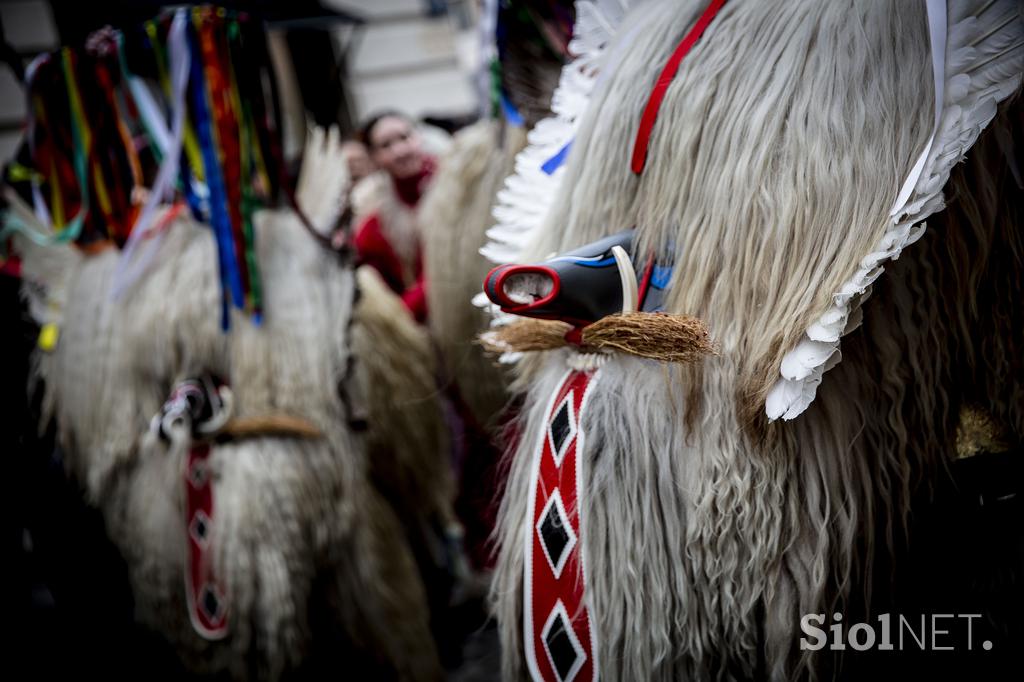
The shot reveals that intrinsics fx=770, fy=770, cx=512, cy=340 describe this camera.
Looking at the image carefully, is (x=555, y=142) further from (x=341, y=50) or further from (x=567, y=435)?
(x=341, y=50)

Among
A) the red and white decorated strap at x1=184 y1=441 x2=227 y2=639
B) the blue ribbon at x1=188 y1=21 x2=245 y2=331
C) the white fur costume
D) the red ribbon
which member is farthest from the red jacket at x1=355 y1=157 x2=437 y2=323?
the red ribbon

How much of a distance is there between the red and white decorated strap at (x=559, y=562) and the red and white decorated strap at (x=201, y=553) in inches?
36.7

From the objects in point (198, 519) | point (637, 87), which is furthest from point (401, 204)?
point (637, 87)

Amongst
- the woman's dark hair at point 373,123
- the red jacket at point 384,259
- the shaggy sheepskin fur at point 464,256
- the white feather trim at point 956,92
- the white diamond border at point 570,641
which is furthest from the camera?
the woman's dark hair at point 373,123

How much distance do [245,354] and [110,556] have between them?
95 cm

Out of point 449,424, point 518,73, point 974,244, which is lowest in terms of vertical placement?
point 449,424

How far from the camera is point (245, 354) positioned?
170cm

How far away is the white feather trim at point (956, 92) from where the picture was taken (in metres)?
0.75

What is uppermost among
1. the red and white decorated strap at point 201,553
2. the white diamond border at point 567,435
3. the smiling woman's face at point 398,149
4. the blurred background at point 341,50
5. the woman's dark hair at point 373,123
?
the blurred background at point 341,50

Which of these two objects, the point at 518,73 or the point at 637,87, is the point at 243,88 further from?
the point at 637,87

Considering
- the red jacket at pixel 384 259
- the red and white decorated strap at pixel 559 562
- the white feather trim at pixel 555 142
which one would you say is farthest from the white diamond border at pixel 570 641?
the red jacket at pixel 384 259

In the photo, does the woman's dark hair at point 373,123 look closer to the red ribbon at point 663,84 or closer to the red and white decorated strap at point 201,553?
the red and white decorated strap at point 201,553

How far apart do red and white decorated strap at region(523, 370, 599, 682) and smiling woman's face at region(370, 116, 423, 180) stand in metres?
→ 2.17

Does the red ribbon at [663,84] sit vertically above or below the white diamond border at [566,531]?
above
